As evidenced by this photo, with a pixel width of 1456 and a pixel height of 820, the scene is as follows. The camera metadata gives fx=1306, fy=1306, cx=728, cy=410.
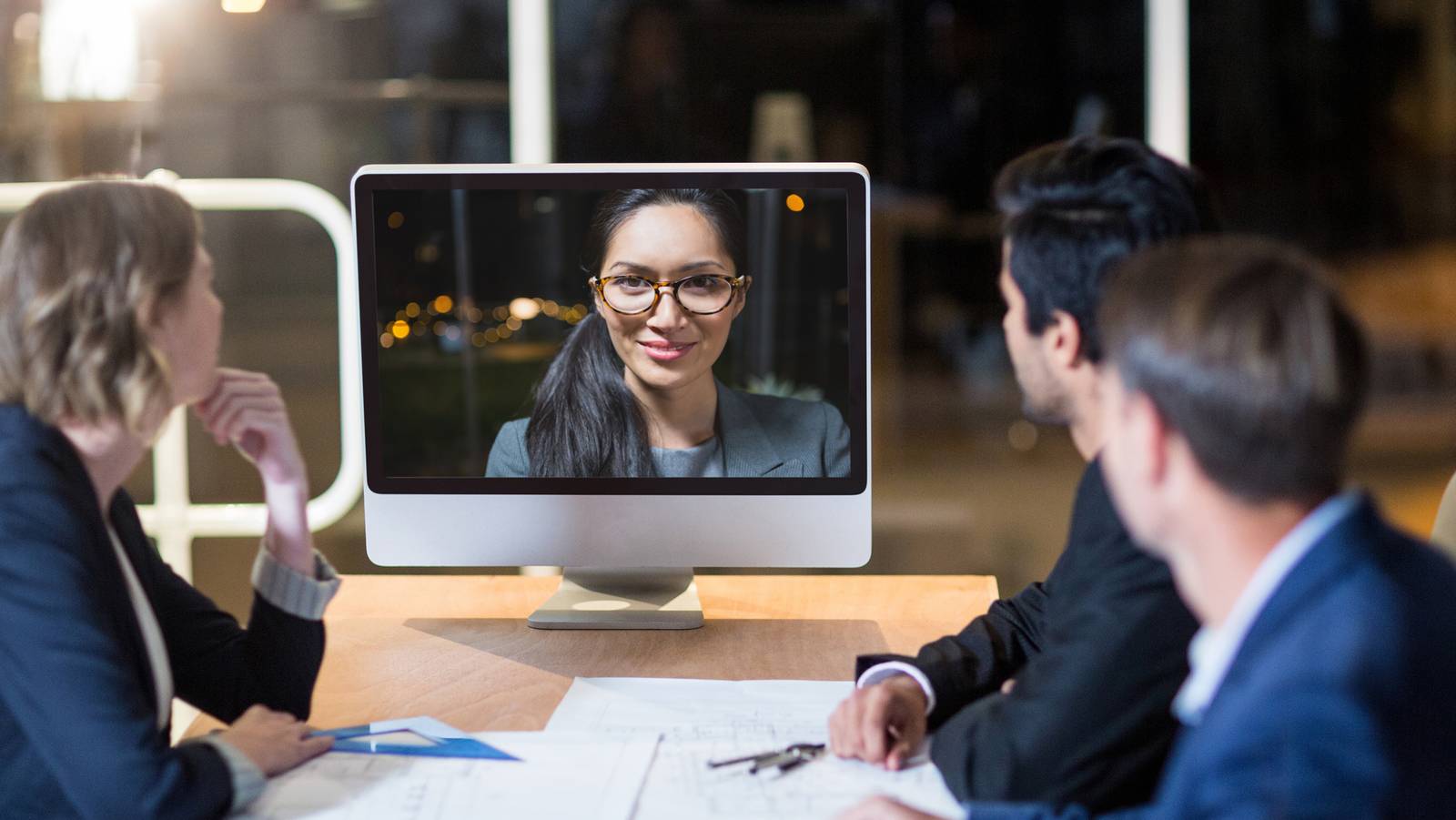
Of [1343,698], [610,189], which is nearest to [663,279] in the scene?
[610,189]

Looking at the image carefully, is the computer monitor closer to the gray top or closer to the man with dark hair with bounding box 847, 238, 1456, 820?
the gray top

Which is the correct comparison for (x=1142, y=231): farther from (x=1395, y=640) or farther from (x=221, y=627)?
(x=221, y=627)

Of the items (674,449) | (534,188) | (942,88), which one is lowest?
(674,449)

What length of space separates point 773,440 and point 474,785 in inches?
25.2

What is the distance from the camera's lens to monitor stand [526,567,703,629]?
1.66m

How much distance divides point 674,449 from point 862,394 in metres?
0.25

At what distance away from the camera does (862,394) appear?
1.62 metres

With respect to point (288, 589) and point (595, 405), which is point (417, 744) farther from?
point (595, 405)

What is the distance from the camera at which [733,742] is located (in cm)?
125

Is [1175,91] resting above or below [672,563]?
above

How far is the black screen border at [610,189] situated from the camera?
5.24 feet

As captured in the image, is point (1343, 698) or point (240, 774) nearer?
point (1343, 698)

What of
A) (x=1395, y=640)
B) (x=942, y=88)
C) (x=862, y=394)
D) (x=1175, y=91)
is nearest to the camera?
(x=1395, y=640)

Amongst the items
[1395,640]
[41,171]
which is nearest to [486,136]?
[41,171]
